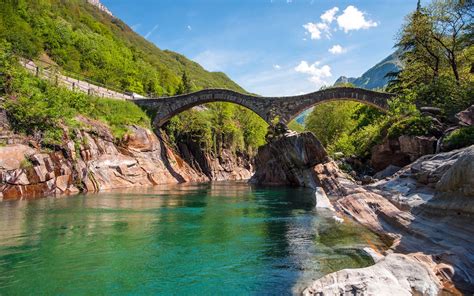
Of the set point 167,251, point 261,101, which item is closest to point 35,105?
point 167,251

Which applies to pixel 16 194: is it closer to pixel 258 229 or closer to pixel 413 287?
pixel 258 229

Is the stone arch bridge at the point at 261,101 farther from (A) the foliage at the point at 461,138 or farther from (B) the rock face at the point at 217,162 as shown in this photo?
(A) the foliage at the point at 461,138

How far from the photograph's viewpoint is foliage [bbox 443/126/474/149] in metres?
15.4

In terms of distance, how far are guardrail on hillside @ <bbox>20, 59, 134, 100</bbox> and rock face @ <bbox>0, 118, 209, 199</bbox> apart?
637cm

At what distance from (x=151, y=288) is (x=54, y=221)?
31.5ft

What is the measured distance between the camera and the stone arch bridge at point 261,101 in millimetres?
47438

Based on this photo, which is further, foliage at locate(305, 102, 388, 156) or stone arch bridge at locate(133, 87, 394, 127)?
foliage at locate(305, 102, 388, 156)

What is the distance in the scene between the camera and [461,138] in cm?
1584

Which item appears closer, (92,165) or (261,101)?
(92,165)

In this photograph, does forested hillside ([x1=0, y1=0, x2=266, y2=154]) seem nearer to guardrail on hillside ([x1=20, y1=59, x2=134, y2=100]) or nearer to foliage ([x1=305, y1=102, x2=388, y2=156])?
guardrail on hillside ([x1=20, y1=59, x2=134, y2=100])

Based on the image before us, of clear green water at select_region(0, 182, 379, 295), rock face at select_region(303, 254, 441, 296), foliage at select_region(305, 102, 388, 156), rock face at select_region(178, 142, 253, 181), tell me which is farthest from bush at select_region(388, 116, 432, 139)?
rock face at select_region(178, 142, 253, 181)

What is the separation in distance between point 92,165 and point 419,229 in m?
29.7

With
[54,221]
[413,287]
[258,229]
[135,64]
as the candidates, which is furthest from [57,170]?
[135,64]

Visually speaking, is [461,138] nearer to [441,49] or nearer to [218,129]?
[441,49]
